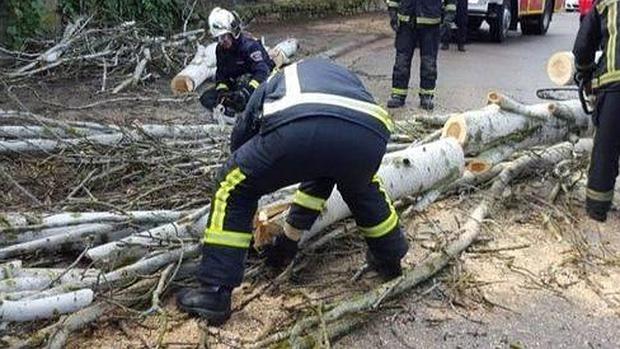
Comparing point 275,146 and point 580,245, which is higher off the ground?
point 275,146

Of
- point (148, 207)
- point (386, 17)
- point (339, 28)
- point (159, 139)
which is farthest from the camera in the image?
point (386, 17)

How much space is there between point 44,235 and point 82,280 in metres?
0.55

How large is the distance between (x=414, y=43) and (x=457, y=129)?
3.21m

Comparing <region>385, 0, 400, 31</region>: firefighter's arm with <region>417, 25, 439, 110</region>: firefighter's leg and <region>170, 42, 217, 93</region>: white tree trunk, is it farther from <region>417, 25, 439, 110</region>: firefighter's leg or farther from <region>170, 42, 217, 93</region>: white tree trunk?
<region>170, 42, 217, 93</region>: white tree trunk

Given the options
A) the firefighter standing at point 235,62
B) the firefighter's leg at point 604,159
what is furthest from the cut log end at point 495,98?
the firefighter standing at point 235,62

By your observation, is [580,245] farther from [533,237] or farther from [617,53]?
[617,53]

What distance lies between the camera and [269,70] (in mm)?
6102

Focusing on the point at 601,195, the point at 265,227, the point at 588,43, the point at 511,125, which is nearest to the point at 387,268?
the point at 265,227

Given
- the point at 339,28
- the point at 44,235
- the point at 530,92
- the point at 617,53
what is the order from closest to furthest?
1. the point at 44,235
2. the point at 617,53
3. the point at 530,92
4. the point at 339,28

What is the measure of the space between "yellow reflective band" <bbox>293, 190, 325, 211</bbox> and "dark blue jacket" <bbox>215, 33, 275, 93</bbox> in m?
2.06

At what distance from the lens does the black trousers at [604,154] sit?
5.11 metres

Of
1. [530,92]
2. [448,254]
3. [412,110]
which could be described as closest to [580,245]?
[448,254]

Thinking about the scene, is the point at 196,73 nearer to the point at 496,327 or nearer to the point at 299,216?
the point at 299,216

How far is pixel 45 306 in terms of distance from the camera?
3355 millimetres
